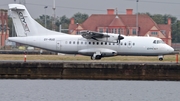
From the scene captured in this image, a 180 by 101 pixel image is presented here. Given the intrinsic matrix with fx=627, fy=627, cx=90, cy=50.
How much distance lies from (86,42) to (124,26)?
85850 mm

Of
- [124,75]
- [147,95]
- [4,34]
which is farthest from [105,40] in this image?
[4,34]

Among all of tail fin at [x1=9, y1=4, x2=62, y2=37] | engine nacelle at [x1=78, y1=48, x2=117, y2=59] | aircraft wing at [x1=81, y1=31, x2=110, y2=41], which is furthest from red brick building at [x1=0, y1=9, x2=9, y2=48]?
engine nacelle at [x1=78, y1=48, x2=117, y2=59]

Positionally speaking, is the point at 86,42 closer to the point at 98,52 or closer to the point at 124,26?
the point at 98,52

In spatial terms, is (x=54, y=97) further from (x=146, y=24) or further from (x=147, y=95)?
(x=146, y=24)

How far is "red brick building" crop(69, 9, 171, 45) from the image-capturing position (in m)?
153

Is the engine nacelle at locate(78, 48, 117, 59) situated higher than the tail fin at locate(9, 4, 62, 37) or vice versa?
the tail fin at locate(9, 4, 62, 37)

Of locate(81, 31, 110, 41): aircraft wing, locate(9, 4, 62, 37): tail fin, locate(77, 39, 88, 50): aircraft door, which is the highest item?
locate(9, 4, 62, 37): tail fin

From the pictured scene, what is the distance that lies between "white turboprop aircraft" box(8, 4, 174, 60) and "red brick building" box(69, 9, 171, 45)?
83215mm

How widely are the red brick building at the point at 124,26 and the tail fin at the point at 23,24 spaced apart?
83152 mm

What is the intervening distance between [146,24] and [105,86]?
346 feet

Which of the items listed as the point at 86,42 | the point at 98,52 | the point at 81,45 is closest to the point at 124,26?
the point at 86,42

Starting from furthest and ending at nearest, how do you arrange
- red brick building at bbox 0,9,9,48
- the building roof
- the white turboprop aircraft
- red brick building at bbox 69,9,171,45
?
the building roof → red brick building at bbox 69,9,171,45 → red brick building at bbox 0,9,9,48 → the white turboprop aircraft

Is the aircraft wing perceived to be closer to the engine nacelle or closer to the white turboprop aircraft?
the white turboprop aircraft

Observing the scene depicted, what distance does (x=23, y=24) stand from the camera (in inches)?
2682
